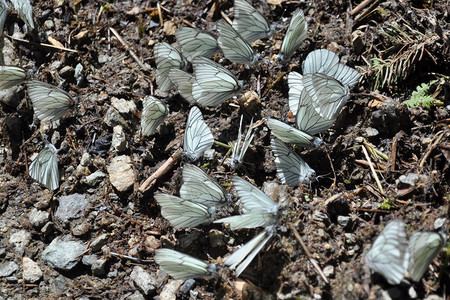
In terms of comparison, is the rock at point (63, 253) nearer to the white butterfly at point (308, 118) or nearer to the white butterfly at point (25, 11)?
the white butterfly at point (308, 118)

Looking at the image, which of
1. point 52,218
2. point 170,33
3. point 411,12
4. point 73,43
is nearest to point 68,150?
point 52,218

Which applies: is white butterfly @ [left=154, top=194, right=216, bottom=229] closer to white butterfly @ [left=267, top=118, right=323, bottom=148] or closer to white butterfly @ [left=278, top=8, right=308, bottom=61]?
white butterfly @ [left=267, top=118, right=323, bottom=148]

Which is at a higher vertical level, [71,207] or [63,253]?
[71,207]

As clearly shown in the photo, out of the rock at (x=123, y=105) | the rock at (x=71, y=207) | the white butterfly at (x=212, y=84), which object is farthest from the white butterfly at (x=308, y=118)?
the rock at (x=71, y=207)

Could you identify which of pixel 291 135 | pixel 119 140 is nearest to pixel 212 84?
pixel 291 135

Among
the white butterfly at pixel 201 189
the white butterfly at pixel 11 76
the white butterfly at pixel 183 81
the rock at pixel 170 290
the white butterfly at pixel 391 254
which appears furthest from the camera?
the white butterfly at pixel 11 76

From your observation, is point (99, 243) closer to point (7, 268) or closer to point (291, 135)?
point (7, 268)
